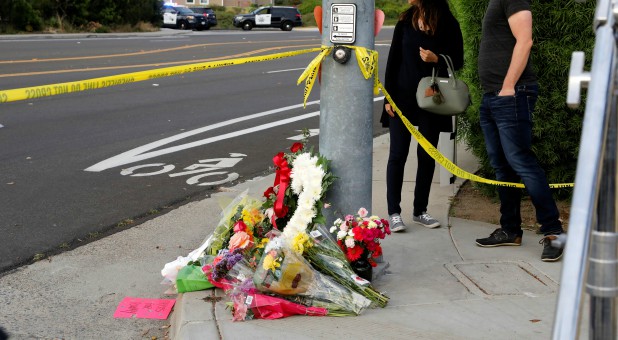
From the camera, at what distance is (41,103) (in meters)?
13.4

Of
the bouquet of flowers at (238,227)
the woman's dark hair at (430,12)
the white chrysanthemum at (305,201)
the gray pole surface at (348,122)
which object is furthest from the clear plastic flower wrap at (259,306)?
the woman's dark hair at (430,12)

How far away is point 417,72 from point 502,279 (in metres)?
1.64

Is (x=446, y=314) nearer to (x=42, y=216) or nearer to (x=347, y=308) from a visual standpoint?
(x=347, y=308)

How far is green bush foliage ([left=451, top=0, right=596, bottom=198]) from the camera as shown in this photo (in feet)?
19.4

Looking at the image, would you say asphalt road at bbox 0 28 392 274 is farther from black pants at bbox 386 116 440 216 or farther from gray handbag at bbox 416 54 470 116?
gray handbag at bbox 416 54 470 116

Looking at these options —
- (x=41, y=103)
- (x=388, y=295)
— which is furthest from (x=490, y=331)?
(x=41, y=103)

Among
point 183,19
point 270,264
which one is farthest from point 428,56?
point 183,19

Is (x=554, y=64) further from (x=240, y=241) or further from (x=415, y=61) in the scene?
(x=240, y=241)

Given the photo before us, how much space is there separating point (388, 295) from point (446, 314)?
0.42m

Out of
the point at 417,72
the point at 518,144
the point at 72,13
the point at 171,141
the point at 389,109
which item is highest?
the point at 417,72

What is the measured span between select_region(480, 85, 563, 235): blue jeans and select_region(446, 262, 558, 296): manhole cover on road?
421mm

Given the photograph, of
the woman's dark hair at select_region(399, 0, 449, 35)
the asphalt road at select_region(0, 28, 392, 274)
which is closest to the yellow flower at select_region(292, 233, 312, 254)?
the woman's dark hair at select_region(399, 0, 449, 35)

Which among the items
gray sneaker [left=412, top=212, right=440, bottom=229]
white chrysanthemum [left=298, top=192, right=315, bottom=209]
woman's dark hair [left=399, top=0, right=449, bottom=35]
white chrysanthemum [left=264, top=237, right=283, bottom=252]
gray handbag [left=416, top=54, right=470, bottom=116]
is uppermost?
woman's dark hair [left=399, top=0, right=449, bottom=35]

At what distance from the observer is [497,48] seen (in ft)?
17.2
